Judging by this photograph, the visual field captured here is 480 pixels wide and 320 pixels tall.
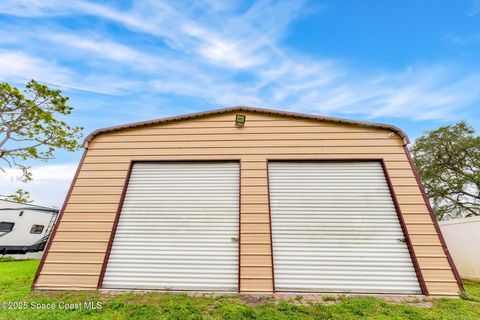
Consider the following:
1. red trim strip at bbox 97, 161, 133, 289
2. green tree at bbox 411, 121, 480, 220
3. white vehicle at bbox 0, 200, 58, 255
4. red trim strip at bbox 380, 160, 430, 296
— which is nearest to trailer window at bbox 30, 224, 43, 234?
white vehicle at bbox 0, 200, 58, 255

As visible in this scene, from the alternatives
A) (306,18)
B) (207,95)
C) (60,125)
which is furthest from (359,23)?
(60,125)

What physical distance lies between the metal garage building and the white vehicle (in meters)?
10.2

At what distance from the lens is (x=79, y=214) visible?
5453mm

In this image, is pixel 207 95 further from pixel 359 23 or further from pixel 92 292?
pixel 92 292

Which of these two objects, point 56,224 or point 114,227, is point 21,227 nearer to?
point 56,224

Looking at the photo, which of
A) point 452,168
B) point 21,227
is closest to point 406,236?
point 21,227

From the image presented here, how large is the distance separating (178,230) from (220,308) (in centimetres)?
231

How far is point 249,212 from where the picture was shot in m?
5.30

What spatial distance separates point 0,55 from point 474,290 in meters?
20.0

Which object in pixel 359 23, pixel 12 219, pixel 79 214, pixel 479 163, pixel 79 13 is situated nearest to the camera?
pixel 79 214

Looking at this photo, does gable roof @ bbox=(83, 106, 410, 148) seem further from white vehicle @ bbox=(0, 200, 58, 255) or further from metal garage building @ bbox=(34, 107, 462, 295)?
white vehicle @ bbox=(0, 200, 58, 255)

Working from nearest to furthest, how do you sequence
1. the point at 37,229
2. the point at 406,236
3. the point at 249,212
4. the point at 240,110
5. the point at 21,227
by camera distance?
the point at 406,236 < the point at 249,212 < the point at 240,110 < the point at 21,227 < the point at 37,229

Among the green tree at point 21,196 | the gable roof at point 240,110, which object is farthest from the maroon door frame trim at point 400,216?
the green tree at point 21,196

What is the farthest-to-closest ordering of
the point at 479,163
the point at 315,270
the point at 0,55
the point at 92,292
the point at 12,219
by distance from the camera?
the point at 479,163 → the point at 12,219 → the point at 0,55 → the point at 315,270 → the point at 92,292
